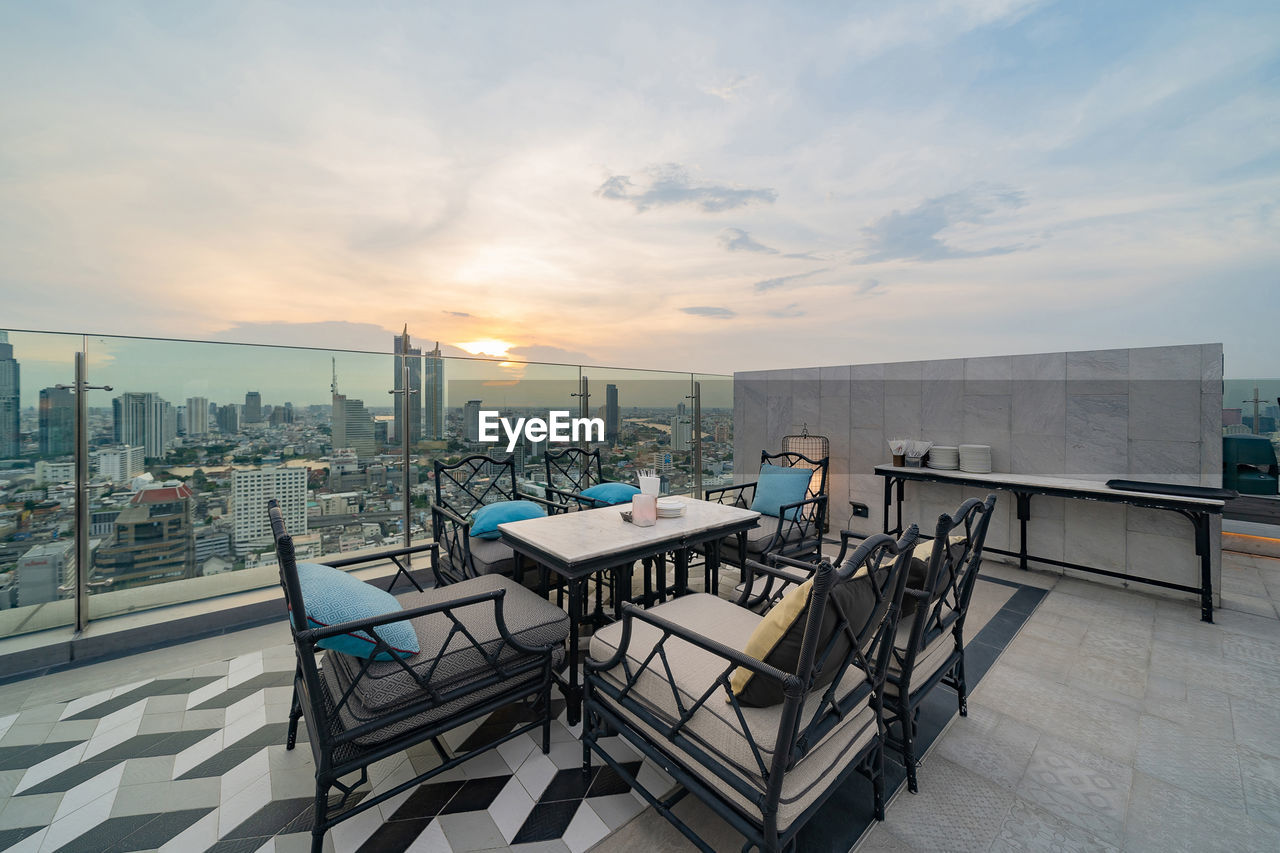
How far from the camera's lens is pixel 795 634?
1.08 meters

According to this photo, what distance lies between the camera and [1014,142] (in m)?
3.77

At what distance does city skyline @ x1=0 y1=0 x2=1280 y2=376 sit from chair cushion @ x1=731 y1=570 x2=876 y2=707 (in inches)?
139

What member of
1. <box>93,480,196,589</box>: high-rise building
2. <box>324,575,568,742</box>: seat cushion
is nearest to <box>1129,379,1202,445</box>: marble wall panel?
<box>324,575,568,742</box>: seat cushion

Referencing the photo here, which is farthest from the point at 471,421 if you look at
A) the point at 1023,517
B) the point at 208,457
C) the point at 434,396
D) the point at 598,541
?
the point at 1023,517

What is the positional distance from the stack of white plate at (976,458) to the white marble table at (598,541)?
282 centimetres

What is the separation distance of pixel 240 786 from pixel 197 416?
231 cm

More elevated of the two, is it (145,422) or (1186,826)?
(145,422)

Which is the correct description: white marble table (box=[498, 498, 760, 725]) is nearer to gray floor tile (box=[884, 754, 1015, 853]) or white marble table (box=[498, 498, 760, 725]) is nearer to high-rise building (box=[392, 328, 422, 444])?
gray floor tile (box=[884, 754, 1015, 853])

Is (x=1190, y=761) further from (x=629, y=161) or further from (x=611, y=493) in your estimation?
(x=629, y=161)

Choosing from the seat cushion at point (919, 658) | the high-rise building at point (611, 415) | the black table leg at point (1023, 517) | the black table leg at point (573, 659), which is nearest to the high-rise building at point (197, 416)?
the black table leg at point (573, 659)

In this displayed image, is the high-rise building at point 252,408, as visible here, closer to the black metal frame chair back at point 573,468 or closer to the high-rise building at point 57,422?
the high-rise building at point 57,422

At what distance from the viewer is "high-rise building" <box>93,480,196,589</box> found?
2.63 meters

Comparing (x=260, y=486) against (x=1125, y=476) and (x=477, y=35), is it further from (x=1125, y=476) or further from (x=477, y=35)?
(x=1125, y=476)

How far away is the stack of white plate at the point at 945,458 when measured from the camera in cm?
421
